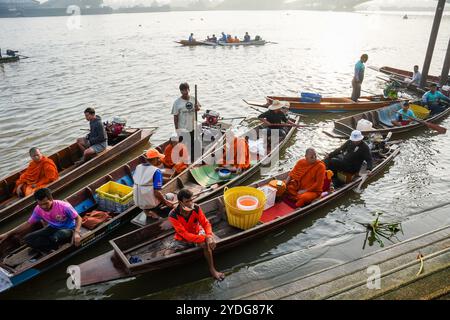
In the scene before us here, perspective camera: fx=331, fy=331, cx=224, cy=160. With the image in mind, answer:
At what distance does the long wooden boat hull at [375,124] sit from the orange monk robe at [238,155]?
5.29 m

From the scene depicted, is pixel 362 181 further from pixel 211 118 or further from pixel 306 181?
pixel 211 118

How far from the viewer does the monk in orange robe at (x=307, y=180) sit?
8141mm

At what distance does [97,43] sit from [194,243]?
A: 44521mm

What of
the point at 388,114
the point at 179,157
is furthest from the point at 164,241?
the point at 388,114

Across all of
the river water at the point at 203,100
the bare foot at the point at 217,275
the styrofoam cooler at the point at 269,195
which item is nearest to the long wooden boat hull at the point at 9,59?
the river water at the point at 203,100

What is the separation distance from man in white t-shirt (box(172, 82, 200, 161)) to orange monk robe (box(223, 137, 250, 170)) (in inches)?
58.3

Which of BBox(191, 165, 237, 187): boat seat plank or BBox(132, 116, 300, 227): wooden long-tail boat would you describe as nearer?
BBox(132, 116, 300, 227): wooden long-tail boat

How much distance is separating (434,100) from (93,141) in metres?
15.0

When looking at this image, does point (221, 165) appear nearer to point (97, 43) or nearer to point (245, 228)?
point (245, 228)

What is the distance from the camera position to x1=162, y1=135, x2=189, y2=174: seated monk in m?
9.88

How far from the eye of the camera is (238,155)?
32.9ft

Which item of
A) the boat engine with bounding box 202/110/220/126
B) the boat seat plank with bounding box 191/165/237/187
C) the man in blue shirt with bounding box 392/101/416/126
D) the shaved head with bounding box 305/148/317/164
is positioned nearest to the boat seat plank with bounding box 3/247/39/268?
the boat seat plank with bounding box 191/165/237/187

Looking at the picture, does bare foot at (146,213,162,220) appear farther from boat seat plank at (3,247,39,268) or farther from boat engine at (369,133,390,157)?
boat engine at (369,133,390,157)

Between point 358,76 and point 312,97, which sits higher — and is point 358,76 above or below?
above
